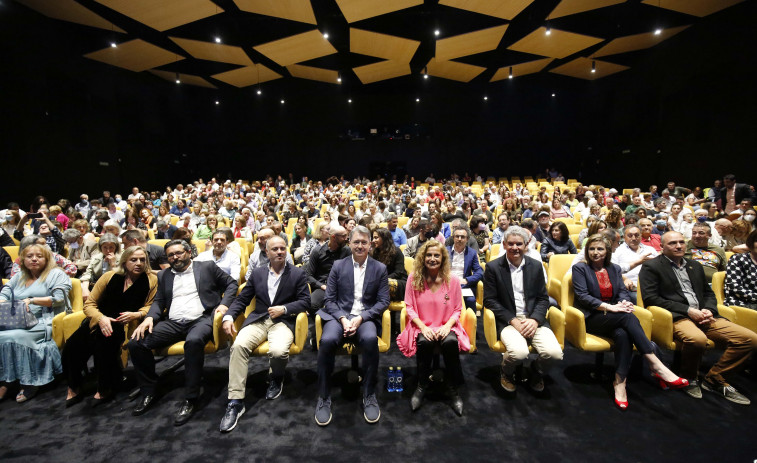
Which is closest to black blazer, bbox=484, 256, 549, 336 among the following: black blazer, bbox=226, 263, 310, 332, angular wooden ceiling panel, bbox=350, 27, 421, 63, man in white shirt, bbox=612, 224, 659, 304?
man in white shirt, bbox=612, 224, 659, 304

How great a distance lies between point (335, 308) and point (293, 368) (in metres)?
0.84

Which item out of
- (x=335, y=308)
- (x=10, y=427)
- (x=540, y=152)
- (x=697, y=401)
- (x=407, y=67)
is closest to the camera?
(x=10, y=427)

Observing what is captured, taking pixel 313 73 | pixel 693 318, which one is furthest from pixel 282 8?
pixel 693 318

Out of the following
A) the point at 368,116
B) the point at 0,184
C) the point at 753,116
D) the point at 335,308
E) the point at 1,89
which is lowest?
the point at 335,308

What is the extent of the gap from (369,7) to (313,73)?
6.37 m

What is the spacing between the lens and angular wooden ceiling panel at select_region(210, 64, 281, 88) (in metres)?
12.4

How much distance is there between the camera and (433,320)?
260cm

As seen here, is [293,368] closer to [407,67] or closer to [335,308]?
[335,308]

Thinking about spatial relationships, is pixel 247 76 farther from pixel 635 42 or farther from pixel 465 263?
pixel 465 263

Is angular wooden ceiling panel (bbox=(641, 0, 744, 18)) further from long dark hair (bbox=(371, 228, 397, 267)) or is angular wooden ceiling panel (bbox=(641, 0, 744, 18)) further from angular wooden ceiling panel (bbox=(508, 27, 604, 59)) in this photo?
long dark hair (bbox=(371, 228, 397, 267))

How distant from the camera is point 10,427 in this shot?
2324 millimetres

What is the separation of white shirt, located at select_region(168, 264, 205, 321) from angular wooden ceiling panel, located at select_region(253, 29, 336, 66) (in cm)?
822

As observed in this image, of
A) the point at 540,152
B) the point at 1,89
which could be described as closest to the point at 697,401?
the point at 1,89

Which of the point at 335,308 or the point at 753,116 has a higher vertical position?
the point at 753,116
